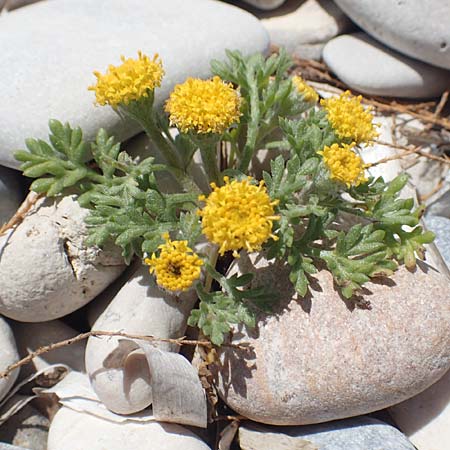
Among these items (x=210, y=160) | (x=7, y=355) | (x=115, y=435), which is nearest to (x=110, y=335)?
(x=115, y=435)

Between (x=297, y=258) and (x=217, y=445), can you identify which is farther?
(x=217, y=445)

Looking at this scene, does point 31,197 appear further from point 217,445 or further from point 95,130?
point 217,445

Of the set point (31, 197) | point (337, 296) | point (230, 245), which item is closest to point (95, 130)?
point (31, 197)

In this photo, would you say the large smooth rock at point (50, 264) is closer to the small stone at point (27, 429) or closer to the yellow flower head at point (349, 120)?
the small stone at point (27, 429)

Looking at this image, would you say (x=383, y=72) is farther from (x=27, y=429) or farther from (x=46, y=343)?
(x=27, y=429)

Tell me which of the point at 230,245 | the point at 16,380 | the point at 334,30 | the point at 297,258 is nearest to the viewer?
the point at 230,245

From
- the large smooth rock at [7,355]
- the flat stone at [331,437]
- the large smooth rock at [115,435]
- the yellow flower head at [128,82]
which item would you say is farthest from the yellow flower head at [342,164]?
the large smooth rock at [7,355]
